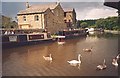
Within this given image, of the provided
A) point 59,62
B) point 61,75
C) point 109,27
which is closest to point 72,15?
point 109,27

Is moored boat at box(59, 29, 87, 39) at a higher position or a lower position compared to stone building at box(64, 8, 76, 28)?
lower

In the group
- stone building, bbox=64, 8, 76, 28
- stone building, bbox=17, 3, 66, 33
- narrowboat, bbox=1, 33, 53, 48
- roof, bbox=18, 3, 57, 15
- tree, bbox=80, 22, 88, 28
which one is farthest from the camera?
tree, bbox=80, 22, 88, 28

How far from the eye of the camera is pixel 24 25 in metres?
44.5

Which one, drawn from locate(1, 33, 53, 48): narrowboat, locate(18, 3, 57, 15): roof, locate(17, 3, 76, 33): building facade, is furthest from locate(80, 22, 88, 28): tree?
locate(1, 33, 53, 48): narrowboat

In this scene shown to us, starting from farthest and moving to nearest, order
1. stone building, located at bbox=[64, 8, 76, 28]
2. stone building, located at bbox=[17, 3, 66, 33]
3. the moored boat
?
stone building, located at bbox=[64, 8, 76, 28] < the moored boat < stone building, located at bbox=[17, 3, 66, 33]

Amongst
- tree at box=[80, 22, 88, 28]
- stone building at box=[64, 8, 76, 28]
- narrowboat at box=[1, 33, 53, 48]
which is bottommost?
narrowboat at box=[1, 33, 53, 48]

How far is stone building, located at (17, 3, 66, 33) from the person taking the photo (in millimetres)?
42719

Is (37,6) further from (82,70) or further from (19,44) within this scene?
(82,70)

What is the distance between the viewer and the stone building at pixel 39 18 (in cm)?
4272

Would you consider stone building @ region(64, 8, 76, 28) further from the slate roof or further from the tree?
the tree

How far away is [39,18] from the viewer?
4278 cm

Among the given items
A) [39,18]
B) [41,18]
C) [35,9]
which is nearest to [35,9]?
[35,9]

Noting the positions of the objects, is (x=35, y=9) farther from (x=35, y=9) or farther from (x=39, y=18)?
(x=39, y=18)

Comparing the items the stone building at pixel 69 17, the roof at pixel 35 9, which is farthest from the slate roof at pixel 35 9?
the stone building at pixel 69 17
